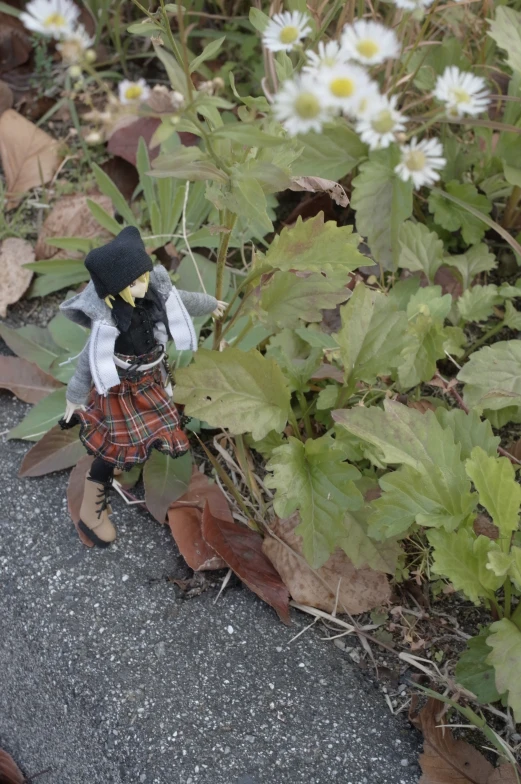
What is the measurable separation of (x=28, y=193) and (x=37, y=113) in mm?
275

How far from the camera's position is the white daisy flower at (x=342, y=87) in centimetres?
72

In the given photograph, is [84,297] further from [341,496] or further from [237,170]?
[341,496]

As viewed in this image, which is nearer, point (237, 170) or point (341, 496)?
point (237, 170)

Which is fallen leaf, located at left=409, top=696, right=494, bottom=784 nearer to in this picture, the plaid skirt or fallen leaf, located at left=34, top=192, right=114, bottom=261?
the plaid skirt

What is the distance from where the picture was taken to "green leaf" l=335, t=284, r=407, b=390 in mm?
1283

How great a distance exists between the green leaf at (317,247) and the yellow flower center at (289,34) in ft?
0.92

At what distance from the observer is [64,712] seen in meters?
1.25

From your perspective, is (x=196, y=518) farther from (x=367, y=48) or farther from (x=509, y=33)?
(x=509, y=33)

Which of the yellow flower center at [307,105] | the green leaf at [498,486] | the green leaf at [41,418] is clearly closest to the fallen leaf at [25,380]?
the green leaf at [41,418]

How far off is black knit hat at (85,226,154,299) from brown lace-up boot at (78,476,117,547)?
429mm

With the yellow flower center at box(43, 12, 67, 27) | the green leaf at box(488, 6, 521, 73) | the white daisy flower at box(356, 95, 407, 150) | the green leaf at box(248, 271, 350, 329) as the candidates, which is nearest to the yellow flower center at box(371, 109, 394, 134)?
the white daisy flower at box(356, 95, 407, 150)

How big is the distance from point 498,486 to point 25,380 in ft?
3.29

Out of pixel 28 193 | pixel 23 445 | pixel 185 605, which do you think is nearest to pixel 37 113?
pixel 28 193

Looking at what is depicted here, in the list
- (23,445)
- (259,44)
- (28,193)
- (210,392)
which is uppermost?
(259,44)
